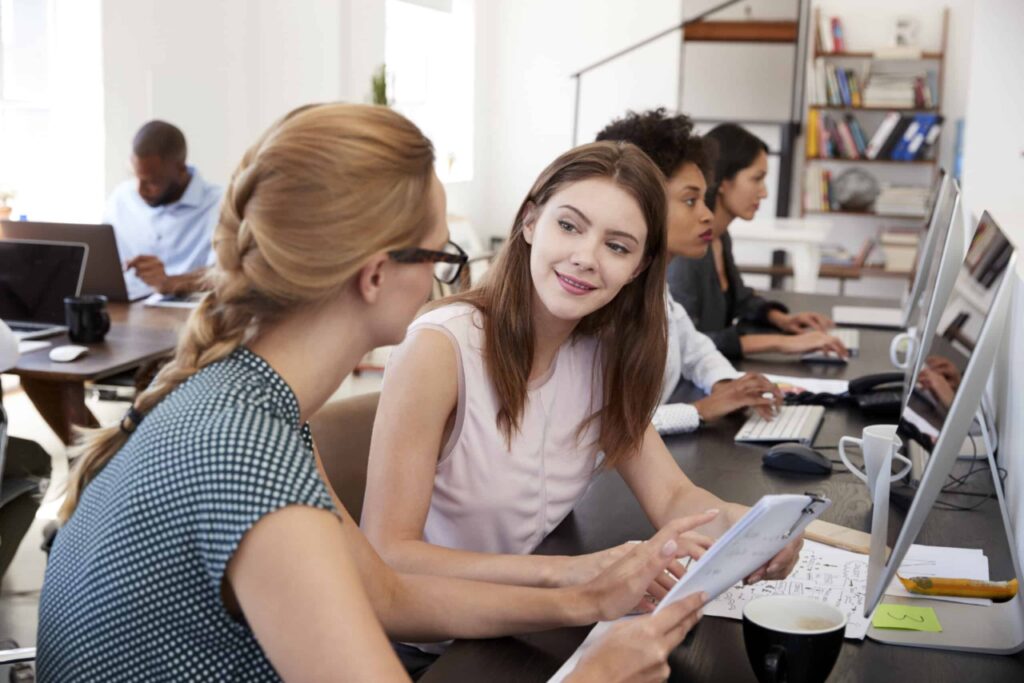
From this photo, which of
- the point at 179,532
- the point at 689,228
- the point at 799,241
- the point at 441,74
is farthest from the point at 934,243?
the point at 441,74

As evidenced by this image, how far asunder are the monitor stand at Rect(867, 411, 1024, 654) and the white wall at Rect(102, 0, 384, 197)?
407 centimetres

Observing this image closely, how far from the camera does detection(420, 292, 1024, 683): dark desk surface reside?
116cm

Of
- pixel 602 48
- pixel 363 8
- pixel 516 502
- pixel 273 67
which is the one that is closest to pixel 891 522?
pixel 516 502

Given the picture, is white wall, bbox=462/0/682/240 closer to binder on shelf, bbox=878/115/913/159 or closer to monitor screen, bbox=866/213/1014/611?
binder on shelf, bbox=878/115/913/159

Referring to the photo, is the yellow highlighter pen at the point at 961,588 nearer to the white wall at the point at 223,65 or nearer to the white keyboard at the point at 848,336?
the white keyboard at the point at 848,336

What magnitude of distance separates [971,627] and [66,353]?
82.5 inches

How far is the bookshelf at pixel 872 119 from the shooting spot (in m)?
6.91

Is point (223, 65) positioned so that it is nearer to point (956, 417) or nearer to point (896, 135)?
point (896, 135)

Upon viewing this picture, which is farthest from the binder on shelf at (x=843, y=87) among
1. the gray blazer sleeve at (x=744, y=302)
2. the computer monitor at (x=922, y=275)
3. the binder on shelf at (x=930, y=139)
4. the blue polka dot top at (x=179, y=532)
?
the blue polka dot top at (x=179, y=532)

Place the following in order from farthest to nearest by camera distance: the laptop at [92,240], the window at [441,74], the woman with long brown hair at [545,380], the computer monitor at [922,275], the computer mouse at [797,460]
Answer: the window at [441,74] < the laptop at [92,240] < the computer monitor at [922,275] < the computer mouse at [797,460] < the woman with long brown hair at [545,380]

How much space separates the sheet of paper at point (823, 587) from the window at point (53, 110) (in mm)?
3817

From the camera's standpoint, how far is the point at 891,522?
1.25 m

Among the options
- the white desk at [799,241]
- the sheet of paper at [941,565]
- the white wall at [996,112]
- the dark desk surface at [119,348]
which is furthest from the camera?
the white desk at [799,241]

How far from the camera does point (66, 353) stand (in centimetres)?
267
